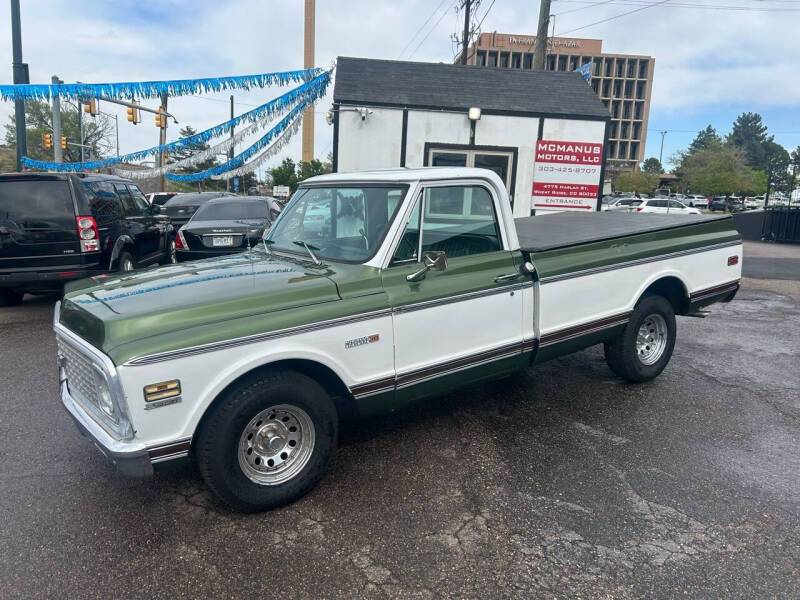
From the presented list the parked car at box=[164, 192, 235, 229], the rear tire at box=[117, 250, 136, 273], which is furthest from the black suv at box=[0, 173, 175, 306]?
the parked car at box=[164, 192, 235, 229]

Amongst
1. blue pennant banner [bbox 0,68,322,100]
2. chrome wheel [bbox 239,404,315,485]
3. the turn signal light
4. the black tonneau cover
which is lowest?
chrome wheel [bbox 239,404,315,485]

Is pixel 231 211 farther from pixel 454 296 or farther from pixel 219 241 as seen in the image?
pixel 454 296

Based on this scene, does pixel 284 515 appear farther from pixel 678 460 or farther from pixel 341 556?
pixel 678 460

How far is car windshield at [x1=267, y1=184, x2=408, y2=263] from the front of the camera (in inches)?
154

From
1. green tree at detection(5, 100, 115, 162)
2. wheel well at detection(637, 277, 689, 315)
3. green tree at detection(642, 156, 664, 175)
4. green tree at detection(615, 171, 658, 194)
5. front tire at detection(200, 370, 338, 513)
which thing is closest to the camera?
front tire at detection(200, 370, 338, 513)

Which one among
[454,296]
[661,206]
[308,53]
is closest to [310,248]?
[454,296]

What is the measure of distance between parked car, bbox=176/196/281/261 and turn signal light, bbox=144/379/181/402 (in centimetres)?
643

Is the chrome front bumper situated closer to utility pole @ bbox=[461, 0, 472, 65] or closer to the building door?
the building door

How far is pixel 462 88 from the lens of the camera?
12781mm

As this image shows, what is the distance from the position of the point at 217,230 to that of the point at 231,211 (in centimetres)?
134

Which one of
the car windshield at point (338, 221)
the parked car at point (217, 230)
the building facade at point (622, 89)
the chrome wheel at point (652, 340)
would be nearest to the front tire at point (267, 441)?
the car windshield at point (338, 221)

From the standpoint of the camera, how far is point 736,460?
4.05 m

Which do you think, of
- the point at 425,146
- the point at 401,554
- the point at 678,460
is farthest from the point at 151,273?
the point at 425,146

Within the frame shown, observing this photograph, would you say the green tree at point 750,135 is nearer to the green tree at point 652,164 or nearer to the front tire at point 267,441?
the green tree at point 652,164
